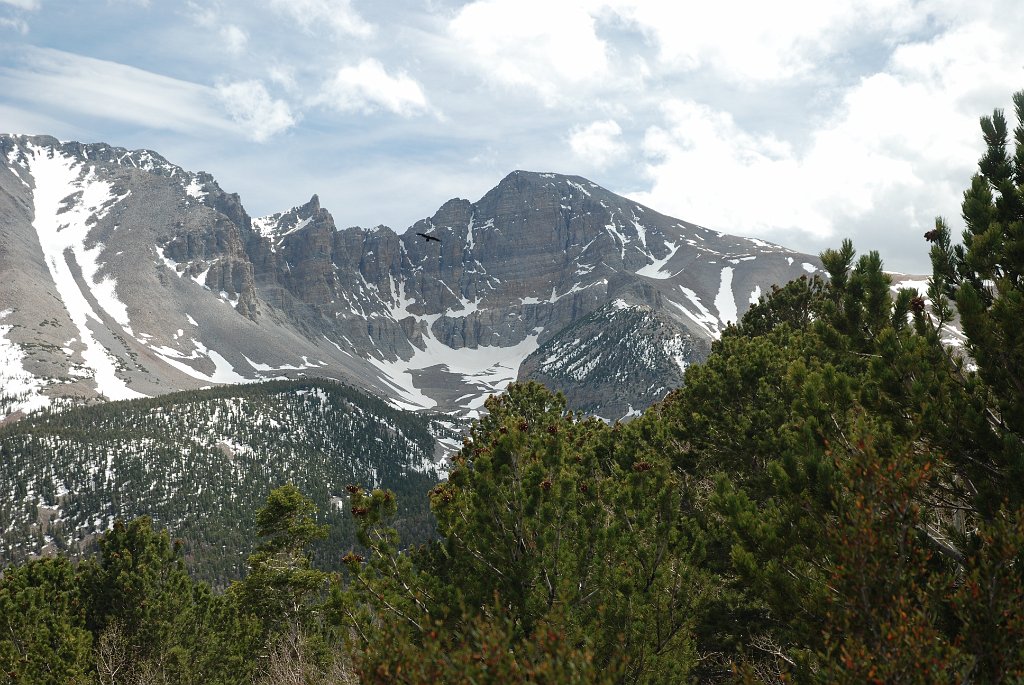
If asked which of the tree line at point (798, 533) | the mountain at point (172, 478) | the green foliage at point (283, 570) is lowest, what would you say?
the mountain at point (172, 478)

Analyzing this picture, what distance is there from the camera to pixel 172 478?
159 metres

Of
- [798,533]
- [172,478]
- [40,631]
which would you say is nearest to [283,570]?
[40,631]

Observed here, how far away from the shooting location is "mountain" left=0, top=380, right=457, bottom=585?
469ft

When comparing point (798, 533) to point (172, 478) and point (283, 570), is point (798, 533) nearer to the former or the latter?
point (283, 570)

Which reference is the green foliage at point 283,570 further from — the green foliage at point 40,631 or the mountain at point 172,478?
the mountain at point 172,478

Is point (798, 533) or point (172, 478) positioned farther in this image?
point (172, 478)

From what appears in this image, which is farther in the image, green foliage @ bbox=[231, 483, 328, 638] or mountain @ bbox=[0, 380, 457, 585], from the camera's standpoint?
mountain @ bbox=[0, 380, 457, 585]

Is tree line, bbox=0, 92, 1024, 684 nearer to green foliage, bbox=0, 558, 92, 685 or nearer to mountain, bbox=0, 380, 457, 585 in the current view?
green foliage, bbox=0, 558, 92, 685

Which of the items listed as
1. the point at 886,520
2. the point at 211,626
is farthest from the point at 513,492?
the point at 211,626

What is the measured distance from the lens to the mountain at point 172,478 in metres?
143

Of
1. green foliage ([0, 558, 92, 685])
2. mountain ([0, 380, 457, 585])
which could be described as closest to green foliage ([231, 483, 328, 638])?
green foliage ([0, 558, 92, 685])

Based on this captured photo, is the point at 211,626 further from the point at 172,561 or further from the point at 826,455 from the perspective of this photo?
the point at 826,455

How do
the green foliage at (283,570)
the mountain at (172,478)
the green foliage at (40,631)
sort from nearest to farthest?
the green foliage at (40,631)
the green foliage at (283,570)
the mountain at (172,478)

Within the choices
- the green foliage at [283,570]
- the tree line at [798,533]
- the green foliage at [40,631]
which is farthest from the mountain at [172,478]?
the tree line at [798,533]
